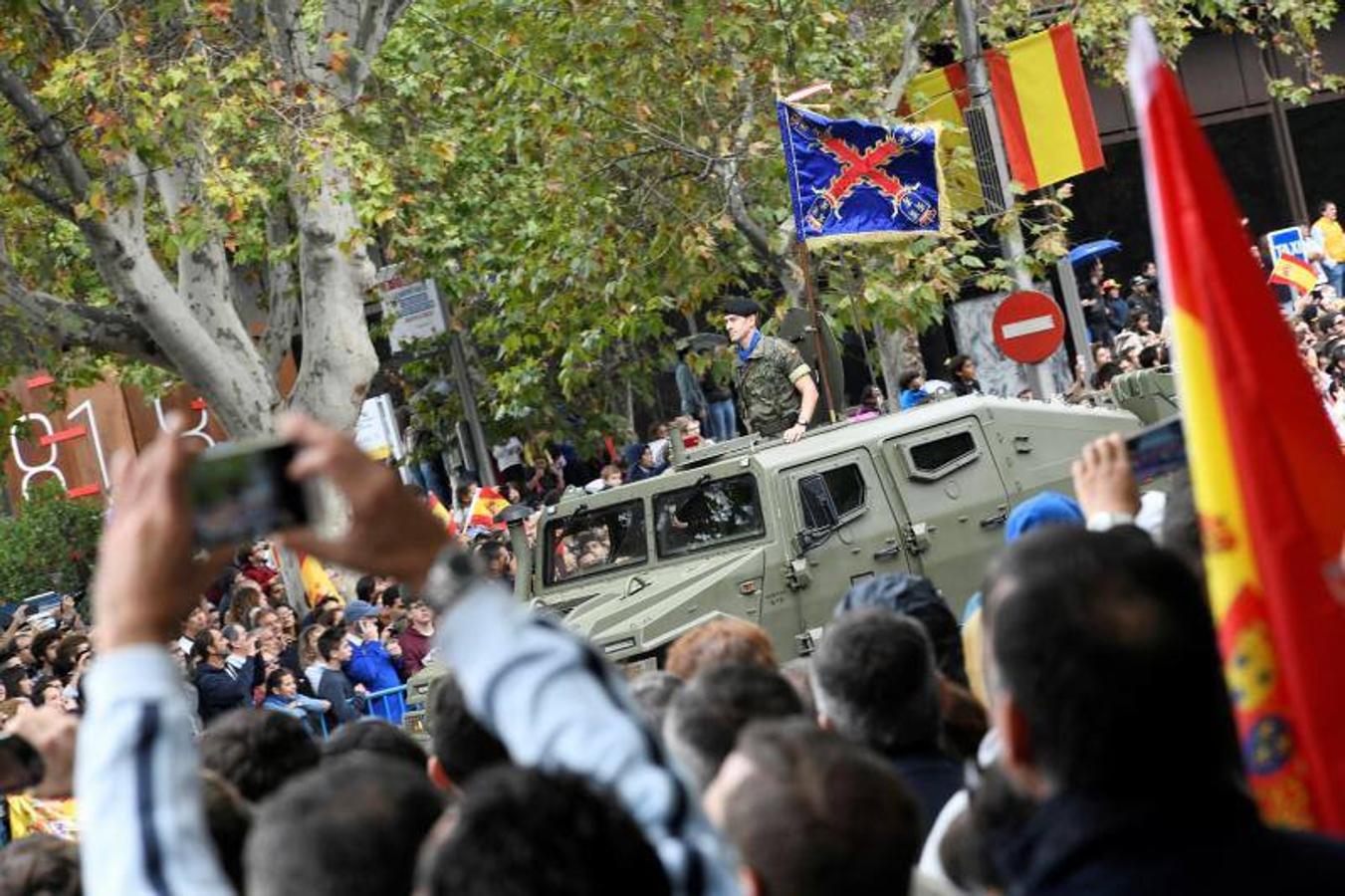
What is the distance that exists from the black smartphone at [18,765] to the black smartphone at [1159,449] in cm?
205

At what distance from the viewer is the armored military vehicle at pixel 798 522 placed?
12625 mm

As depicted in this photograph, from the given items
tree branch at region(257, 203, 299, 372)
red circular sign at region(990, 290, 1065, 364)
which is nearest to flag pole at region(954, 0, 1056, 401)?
red circular sign at region(990, 290, 1065, 364)

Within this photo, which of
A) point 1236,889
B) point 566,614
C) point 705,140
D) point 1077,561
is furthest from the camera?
point 705,140

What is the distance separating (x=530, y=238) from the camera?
21328mm

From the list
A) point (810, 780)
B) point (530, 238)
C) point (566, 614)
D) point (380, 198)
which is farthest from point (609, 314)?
→ point (810, 780)

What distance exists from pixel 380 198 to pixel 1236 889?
14.6 metres

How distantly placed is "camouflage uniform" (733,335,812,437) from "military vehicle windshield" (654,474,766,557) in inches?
51.5

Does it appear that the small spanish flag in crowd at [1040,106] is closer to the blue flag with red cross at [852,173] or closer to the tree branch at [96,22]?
the blue flag with red cross at [852,173]

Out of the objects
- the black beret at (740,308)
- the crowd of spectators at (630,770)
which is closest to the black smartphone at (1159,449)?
the crowd of spectators at (630,770)

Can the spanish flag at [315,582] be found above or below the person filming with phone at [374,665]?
above

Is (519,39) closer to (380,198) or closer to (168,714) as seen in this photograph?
(380,198)

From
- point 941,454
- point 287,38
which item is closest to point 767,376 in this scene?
point 941,454

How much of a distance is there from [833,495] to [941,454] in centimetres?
81

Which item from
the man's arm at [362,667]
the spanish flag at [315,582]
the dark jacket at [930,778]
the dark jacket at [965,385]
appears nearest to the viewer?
the dark jacket at [930,778]
